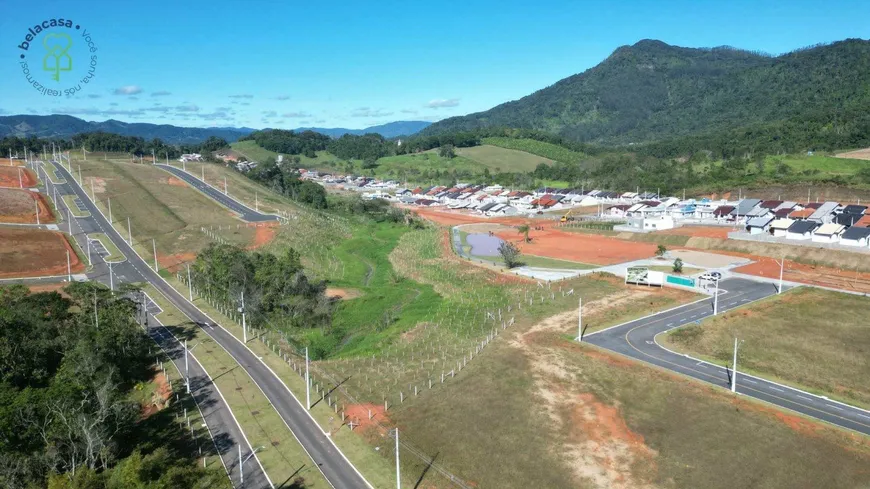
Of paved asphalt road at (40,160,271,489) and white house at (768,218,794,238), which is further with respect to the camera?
white house at (768,218,794,238)

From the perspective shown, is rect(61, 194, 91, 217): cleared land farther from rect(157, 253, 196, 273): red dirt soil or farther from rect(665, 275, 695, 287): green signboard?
rect(665, 275, 695, 287): green signboard

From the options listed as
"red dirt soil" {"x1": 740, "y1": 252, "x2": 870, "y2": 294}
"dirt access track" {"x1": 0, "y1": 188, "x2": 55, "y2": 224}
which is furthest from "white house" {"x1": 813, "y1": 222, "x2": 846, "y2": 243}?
"dirt access track" {"x1": 0, "y1": 188, "x2": 55, "y2": 224}

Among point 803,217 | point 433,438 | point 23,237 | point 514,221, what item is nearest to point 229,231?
point 23,237

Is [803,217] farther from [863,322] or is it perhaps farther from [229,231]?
[229,231]

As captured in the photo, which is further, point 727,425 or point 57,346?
point 57,346

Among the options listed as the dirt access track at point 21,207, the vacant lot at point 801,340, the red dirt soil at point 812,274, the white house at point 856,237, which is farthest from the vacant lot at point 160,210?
the white house at point 856,237

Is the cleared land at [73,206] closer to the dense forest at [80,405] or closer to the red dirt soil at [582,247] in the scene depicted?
the dense forest at [80,405]

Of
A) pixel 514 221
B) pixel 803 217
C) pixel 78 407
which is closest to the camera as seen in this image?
pixel 78 407
